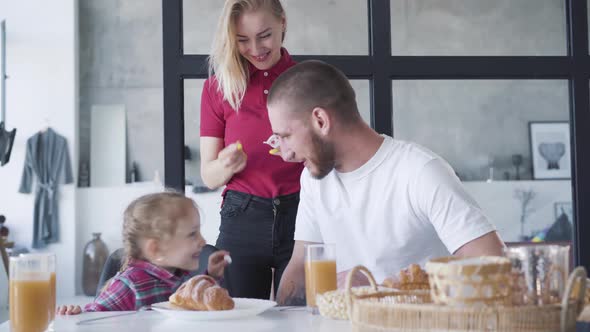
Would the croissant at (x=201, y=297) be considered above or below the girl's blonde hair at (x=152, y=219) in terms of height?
below

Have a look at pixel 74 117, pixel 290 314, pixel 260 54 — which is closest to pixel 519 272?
pixel 290 314

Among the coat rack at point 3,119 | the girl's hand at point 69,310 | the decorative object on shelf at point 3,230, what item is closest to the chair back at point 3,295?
the girl's hand at point 69,310

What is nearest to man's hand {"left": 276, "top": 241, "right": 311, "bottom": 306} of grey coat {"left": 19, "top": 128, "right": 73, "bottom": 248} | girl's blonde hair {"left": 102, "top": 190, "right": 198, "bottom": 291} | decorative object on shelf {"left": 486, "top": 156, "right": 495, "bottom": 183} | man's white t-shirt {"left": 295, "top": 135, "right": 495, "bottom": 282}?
man's white t-shirt {"left": 295, "top": 135, "right": 495, "bottom": 282}

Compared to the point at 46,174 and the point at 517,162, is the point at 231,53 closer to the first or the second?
the point at 517,162

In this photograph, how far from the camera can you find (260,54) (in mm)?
2209

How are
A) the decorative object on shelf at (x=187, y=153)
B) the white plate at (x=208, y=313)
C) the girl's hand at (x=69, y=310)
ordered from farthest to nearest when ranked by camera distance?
the decorative object on shelf at (x=187, y=153) < the girl's hand at (x=69, y=310) < the white plate at (x=208, y=313)

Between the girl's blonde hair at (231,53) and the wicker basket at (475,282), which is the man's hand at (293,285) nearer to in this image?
the girl's blonde hair at (231,53)

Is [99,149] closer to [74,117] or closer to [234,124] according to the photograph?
[74,117]

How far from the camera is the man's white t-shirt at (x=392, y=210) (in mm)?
1717

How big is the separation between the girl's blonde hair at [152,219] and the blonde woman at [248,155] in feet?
0.63

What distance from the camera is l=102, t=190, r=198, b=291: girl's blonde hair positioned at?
6.62 ft

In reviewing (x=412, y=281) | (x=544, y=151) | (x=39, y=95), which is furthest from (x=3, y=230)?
(x=412, y=281)

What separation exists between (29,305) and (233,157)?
38.7 inches

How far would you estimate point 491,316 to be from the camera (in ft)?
3.02
